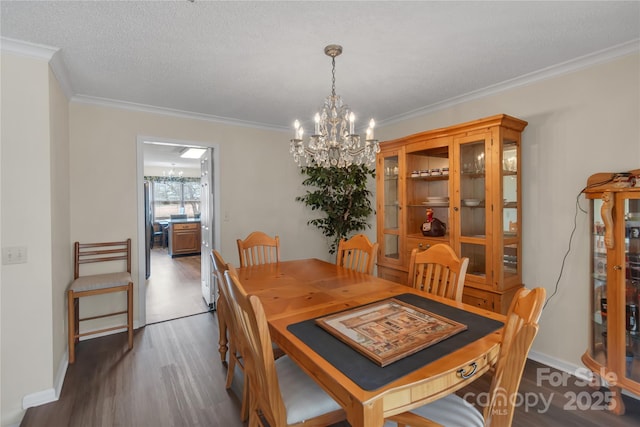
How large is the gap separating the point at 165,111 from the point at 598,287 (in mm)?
4302

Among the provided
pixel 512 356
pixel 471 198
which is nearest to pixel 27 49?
pixel 512 356

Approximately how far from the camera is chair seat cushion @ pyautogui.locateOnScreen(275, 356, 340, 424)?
1.33 metres

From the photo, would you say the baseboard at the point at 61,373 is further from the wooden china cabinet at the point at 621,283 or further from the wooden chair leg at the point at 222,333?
the wooden china cabinet at the point at 621,283

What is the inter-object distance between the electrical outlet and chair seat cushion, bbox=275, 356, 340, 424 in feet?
6.30

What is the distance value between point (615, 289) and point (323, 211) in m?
3.22

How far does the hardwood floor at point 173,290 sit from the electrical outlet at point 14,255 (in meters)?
1.77

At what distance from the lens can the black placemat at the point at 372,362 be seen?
103 cm

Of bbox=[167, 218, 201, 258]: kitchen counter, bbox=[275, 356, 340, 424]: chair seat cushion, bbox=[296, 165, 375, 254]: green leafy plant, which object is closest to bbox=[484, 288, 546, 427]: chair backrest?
bbox=[275, 356, 340, 424]: chair seat cushion

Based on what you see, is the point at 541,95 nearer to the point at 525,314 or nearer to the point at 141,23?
the point at 525,314

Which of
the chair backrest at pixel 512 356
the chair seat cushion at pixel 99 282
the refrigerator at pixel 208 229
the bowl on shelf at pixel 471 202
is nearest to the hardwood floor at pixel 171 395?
the chair seat cushion at pixel 99 282

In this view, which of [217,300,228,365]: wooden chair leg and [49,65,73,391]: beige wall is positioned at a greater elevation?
[49,65,73,391]: beige wall

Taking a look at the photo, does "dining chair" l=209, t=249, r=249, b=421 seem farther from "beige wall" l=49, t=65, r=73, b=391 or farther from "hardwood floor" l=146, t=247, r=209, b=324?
"hardwood floor" l=146, t=247, r=209, b=324

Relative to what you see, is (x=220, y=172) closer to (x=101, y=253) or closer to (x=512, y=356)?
(x=101, y=253)

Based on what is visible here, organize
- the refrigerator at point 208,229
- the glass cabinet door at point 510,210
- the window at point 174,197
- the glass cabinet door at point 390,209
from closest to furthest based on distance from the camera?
the glass cabinet door at point 510,210 < the glass cabinet door at point 390,209 < the refrigerator at point 208,229 < the window at point 174,197
